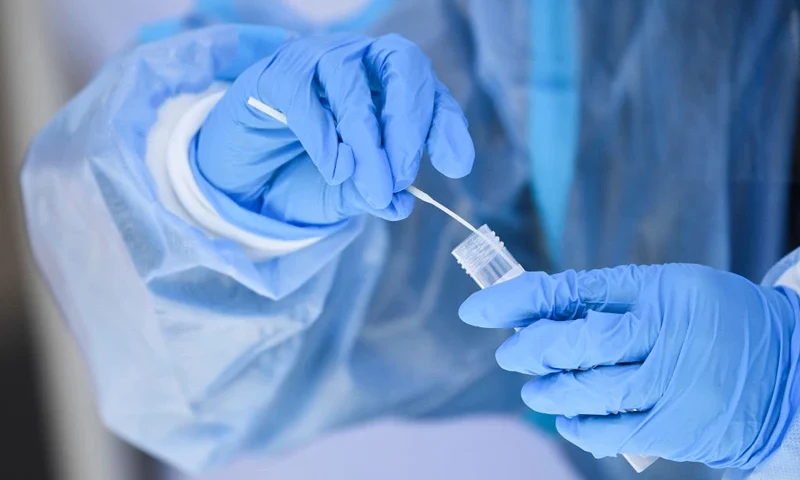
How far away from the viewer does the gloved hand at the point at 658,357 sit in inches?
24.5

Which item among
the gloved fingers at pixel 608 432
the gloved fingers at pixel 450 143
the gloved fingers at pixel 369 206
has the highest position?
the gloved fingers at pixel 450 143

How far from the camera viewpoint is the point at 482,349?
0.99m

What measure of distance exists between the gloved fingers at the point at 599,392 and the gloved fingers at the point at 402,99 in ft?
0.82

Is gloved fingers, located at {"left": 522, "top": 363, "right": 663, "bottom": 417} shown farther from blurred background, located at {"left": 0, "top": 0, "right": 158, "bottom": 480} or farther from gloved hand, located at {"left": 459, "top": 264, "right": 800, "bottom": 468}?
blurred background, located at {"left": 0, "top": 0, "right": 158, "bottom": 480}

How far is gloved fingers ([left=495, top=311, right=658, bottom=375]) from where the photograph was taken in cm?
61

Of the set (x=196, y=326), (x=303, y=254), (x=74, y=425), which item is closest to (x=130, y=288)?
(x=196, y=326)

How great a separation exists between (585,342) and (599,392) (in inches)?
2.0

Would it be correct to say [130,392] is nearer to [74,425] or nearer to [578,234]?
[74,425]

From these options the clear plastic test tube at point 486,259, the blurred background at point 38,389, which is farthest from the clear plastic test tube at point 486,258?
the blurred background at point 38,389

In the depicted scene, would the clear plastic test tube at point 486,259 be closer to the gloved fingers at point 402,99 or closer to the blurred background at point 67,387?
the gloved fingers at point 402,99

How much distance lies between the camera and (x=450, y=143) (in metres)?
0.69

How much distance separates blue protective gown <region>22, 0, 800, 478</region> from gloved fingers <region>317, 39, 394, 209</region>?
0.22 meters

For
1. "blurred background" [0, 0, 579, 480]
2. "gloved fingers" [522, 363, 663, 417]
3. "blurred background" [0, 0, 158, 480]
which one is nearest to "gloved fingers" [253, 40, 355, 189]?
"gloved fingers" [522, 363, 663, 417]

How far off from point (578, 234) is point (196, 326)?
0.52m
